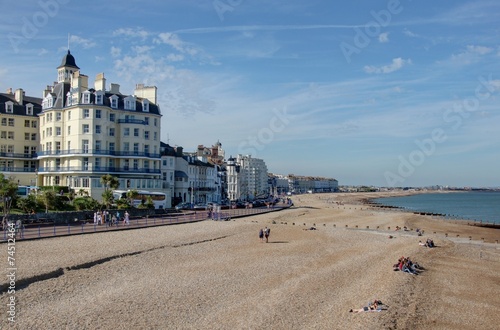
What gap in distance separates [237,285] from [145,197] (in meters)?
30.1

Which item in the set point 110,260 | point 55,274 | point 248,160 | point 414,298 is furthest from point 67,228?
point 248,160

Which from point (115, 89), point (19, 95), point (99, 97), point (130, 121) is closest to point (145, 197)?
point (130, 121)

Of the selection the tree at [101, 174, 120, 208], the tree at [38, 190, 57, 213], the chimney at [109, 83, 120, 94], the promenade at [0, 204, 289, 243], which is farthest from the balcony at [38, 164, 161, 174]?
the tree at [38, 190, 57, 213]

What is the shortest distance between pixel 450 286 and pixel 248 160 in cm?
11822

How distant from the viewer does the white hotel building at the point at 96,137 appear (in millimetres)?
49594

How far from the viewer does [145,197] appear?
47.6 metres

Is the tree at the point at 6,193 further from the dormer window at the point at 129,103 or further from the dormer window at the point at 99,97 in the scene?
the dormer window at the point at 129,103

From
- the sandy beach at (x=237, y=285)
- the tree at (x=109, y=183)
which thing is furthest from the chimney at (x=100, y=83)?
the sandy beach at (x=237, y=285)

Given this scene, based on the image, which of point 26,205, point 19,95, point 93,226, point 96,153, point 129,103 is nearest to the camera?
point 93,226

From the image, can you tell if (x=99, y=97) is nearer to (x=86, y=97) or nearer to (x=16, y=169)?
(x=86, y=97)

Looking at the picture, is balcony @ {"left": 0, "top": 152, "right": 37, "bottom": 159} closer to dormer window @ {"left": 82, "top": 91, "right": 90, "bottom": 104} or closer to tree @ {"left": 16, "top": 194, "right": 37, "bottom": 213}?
dormer window @ {"left": 82, "top": 91, "right": 90, "bottom": 104}

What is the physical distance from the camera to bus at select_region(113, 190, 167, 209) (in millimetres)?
46812

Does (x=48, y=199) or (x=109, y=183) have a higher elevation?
(x=109, y=183)

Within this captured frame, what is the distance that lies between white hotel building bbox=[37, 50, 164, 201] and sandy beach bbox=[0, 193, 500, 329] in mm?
20269
